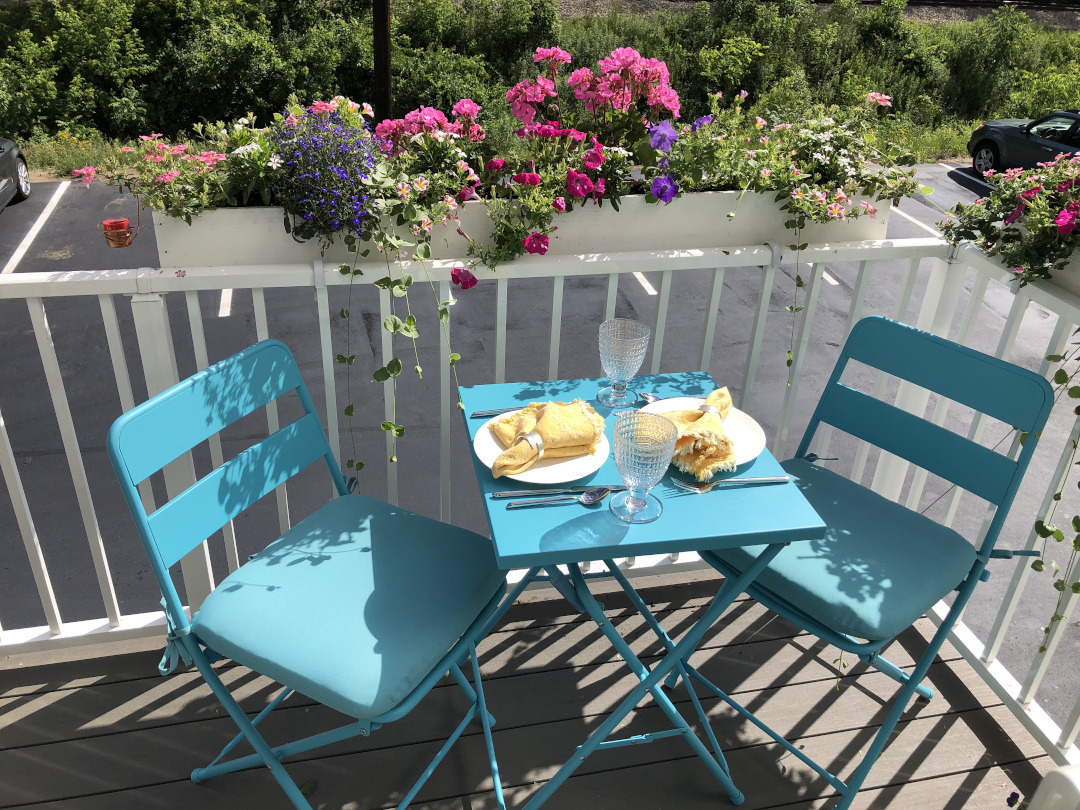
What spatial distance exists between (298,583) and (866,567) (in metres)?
1.21

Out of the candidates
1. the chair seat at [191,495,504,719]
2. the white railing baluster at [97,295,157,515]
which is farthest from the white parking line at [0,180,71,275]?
the chair seat at [191,495,504,719]

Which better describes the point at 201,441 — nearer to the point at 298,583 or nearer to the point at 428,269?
the point at 298,583

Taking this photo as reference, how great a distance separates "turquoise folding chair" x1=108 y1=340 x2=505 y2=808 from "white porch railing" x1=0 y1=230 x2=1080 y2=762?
0.26 m

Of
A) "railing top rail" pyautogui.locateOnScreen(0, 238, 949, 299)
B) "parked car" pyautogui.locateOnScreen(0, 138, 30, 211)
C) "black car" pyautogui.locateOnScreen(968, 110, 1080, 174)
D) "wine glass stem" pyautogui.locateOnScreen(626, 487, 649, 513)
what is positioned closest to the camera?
"wine glass stem" pyautogui.locateOnScreen(626, 487, 649, 513)

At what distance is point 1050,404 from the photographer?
5.81ft

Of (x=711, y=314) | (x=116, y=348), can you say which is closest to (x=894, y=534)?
(x=711, y=314)

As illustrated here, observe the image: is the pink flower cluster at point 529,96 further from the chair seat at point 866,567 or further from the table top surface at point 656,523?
the chair seat at point 866,567

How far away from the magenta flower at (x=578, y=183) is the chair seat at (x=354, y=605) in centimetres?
82

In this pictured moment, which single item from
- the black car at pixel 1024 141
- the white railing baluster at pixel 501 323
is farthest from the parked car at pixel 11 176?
the black car at pixel 1024 141

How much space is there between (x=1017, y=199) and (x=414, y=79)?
43.3 feet

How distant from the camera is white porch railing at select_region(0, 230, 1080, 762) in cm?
196

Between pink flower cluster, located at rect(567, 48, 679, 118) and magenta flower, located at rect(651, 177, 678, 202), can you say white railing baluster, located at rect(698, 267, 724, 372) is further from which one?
pink flower cluster, located at rect(567, 48, 679, 118)

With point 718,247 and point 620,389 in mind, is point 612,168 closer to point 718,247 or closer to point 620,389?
point 718,247

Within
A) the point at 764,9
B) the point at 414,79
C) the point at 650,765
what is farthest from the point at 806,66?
the point at 650,765
